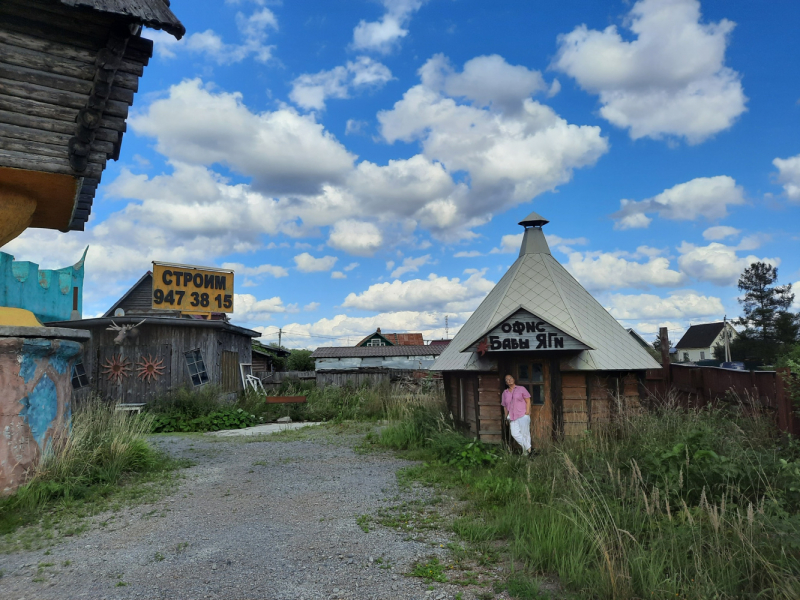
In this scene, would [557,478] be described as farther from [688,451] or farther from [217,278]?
[217,278]

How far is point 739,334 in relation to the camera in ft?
153

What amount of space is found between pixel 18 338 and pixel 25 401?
79 centimetres

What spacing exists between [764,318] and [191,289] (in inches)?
1855

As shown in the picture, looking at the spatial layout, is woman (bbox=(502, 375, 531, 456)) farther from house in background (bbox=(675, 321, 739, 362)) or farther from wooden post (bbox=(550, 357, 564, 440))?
house in background (bbox=(675, 321, 739, 362))

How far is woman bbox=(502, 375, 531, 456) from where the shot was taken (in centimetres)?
843

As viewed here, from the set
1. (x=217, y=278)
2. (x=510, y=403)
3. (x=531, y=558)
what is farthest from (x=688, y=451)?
(x=217, y=278)

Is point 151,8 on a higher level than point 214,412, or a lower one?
higher

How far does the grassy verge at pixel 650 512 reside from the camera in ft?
12.2

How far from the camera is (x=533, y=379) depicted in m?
9.23

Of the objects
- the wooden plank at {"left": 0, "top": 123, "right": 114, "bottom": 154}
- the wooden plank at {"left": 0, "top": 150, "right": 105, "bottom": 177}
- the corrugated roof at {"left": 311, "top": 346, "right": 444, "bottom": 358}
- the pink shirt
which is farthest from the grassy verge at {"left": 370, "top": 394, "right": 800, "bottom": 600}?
the corrugated roof at {"left": 311, "top": 346, "right": 444, "bottom": 358}

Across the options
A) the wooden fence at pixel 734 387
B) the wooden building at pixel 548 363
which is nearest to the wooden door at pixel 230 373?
the wooden building at pixel 548 363

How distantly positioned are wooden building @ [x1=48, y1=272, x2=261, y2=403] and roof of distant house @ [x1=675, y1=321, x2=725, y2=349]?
Answer: 59.6 meters

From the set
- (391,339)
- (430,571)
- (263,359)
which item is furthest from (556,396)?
(391,339)

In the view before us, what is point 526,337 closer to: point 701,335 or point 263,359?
point 263,359
